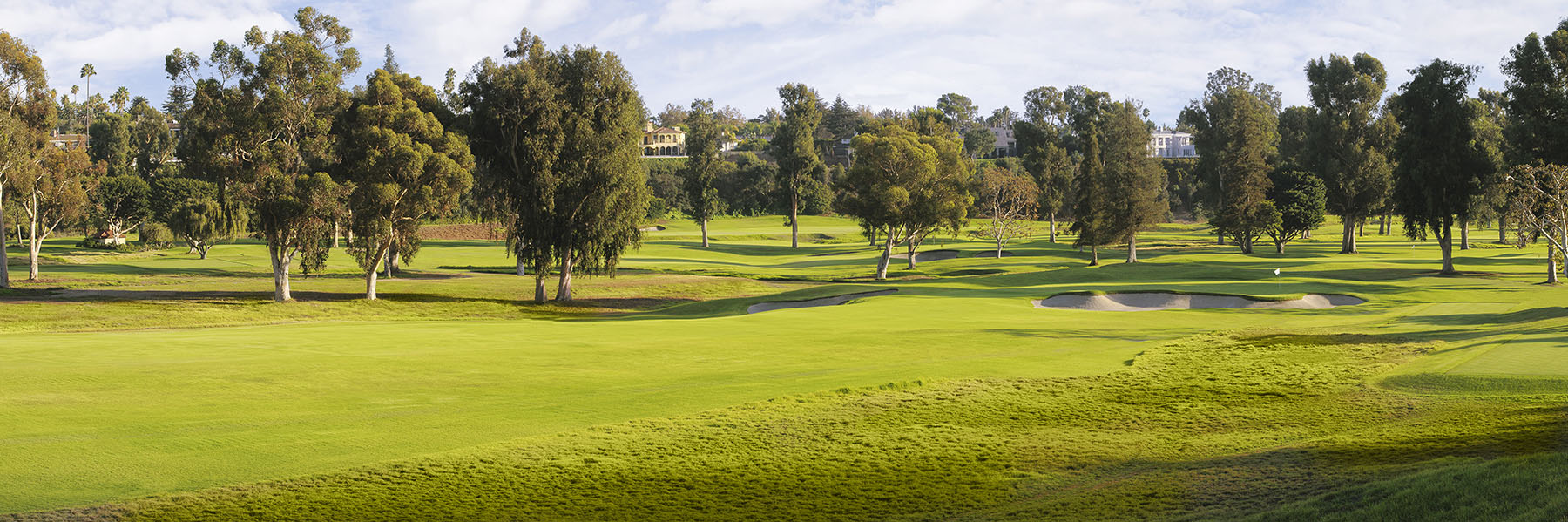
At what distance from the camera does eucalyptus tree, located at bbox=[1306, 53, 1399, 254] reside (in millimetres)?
87812

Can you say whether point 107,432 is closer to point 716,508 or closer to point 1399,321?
point 716,508

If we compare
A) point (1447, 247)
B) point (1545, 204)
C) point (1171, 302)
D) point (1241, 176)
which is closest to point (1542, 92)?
point (1545, 204)

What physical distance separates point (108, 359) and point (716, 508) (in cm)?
1577

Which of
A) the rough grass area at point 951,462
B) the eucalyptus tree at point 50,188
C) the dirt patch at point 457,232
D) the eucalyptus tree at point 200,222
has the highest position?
the eucalyptus tree at point 50,188

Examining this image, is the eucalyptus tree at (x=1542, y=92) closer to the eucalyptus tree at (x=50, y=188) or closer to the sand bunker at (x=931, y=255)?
the sand bunker at (x=931, y=255)

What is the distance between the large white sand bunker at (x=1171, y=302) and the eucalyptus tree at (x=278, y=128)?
1190 inches

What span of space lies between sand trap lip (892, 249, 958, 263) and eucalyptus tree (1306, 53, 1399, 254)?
32.9m

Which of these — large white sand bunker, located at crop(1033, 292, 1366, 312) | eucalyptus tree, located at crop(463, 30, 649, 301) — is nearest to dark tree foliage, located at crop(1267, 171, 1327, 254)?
large white sand bunker, located at crop(1033, 292, 1366, 312)

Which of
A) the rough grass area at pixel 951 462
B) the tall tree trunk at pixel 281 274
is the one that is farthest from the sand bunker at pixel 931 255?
the rough grass area at pixel 951 462

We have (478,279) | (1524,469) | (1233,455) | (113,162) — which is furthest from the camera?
(113,162)

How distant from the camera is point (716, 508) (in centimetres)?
1054

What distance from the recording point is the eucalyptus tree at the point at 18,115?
5041 cm

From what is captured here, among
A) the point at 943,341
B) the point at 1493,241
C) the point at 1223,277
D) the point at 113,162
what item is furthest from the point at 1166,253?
the point at 113,162

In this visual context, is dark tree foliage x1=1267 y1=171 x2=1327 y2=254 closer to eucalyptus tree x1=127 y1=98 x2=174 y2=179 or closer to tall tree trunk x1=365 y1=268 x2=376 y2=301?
tall tree trunk x1=365 y1=268 x2=376 y2=301
